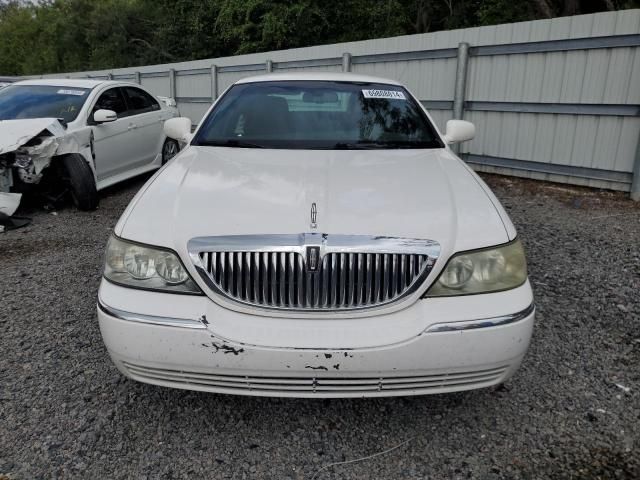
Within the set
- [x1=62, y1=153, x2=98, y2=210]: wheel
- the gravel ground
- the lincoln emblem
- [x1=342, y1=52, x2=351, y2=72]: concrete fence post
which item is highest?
[x1=342, y1=52, x2=351, y2=72]: concrete fence post

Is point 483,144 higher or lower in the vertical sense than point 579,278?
higher

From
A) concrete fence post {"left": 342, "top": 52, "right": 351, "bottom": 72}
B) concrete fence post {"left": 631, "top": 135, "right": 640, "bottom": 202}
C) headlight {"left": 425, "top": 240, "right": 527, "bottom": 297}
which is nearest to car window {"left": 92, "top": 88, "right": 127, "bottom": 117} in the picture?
concrete fence post {"left": 342, "top": 52, "right": 351, "bottom": 72}

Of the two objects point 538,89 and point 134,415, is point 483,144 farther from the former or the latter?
point 134,415

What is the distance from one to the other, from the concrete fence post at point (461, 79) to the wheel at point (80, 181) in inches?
204

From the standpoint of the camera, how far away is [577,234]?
5.05m

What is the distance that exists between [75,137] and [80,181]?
50 cm

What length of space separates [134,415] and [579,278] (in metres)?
3.22

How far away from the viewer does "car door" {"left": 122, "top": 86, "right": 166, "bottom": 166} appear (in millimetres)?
7230

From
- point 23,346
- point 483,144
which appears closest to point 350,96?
point 23,346

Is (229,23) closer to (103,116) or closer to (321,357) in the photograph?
(103,116)

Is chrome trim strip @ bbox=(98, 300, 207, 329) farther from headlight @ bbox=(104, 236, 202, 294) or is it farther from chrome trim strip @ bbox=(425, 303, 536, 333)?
chrome trim strip @ bbox=(425, 303, 536, 333)

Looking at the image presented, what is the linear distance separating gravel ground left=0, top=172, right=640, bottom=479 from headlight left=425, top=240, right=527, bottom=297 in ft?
2.21

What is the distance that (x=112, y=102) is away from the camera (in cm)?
687

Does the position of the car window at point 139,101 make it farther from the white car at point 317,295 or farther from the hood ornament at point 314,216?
the hood ornament at point 314,216
